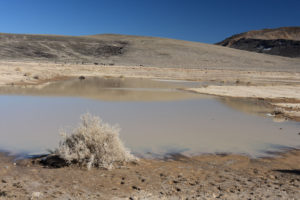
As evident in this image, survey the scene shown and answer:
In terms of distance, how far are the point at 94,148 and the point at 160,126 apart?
3863 millimetres

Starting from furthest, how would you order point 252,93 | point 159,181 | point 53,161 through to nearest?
point 252,93 → point 53,161 → point 159,181

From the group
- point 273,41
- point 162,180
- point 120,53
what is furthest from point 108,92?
point 273,41

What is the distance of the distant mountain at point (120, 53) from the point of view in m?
69.9

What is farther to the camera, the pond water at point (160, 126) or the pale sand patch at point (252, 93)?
the pale sand patch at point (252, 93)

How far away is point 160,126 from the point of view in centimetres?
916

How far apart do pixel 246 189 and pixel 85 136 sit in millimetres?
2794

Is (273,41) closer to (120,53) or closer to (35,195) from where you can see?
(120,53)

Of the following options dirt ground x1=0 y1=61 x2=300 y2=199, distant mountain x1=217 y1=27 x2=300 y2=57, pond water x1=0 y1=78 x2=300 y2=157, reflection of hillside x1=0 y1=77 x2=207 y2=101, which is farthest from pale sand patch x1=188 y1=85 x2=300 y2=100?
distant mountain x1=217 y1=27 x2=300 y2=57

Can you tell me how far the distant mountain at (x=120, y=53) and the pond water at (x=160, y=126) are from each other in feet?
177

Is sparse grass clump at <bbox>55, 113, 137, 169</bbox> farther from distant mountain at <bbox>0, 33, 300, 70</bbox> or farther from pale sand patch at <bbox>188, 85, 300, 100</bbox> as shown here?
distant mountain at <bbox>0, 33, 300, 70</bbox>

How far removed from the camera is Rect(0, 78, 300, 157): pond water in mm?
6949

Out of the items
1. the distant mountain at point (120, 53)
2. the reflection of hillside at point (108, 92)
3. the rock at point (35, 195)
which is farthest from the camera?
the distant mountain at point (120, 53)

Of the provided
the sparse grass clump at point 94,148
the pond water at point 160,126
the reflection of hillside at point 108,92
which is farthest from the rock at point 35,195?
the reflection of hillside at point 108,92

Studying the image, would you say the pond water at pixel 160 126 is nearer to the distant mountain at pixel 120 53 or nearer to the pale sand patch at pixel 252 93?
the pale sand patch at pixel 252 93
